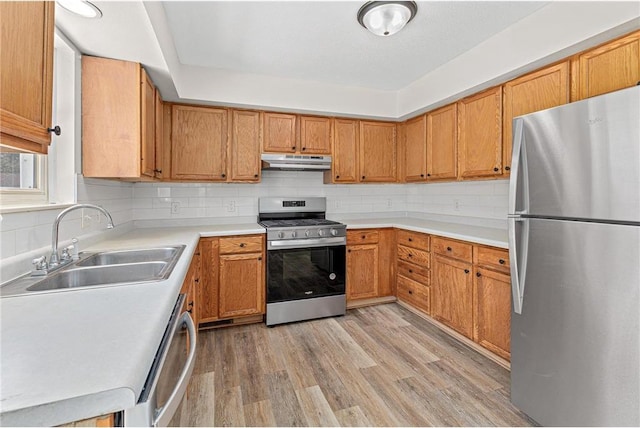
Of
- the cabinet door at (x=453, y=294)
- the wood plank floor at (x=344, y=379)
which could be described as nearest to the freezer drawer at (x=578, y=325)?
the wood plank floor at (x=344, y=379)

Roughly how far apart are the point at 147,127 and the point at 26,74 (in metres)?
1.33

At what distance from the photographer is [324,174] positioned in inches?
141

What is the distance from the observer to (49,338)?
2.36ft

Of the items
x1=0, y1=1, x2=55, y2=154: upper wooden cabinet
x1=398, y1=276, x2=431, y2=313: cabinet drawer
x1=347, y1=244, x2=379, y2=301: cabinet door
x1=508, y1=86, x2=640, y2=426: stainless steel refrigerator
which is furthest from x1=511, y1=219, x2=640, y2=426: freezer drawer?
x1=0, y1=1, x2=55, y2=154: upper wooden cabinet

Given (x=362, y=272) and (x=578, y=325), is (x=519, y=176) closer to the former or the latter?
(x=578, y=325)

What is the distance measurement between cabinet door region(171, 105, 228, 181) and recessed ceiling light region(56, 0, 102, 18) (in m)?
1.44

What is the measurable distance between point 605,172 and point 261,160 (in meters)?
2.60

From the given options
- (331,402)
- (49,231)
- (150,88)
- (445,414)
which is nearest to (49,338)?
(49,231)

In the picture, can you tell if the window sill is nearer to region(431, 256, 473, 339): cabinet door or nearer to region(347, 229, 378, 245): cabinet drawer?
region(347, 229, 378, 245): cabinet drawer

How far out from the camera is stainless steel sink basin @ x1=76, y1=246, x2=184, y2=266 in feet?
5.32

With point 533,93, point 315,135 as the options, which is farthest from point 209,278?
point 533,93

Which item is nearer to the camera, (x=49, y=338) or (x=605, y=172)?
(x=49, y=338)

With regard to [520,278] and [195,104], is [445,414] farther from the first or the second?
[195,104]

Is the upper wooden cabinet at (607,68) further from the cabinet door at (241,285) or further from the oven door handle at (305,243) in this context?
the cabinet door at (241,285)
